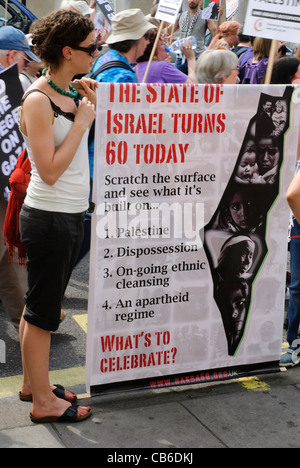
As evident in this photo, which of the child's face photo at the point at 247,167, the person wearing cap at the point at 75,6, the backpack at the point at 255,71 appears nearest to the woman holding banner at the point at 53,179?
the child's face photo at the point at 247,167

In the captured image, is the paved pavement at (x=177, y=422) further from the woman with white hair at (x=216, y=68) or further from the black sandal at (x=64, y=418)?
the woman with white hair at (x=216, y=68)

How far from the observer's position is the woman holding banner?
3.03 meters

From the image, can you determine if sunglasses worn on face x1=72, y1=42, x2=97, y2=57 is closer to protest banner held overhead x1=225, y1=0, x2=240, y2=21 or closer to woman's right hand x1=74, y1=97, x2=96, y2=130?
woman's right hand x1=74, y1=97, x2=96, y2=130

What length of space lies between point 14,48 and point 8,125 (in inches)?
24.5

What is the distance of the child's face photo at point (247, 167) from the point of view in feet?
11.9

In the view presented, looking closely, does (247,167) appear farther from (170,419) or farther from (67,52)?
(170,419)

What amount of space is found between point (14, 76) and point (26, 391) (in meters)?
1.99

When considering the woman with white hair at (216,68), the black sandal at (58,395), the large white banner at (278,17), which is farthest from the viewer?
the woman with white hair at (216,68)

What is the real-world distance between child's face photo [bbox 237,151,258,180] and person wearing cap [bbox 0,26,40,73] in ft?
5.74

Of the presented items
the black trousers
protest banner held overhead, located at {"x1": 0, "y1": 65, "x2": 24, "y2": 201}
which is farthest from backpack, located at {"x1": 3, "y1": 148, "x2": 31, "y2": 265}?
protest banner held overhead, located at {"x1": 0, "y1": 65, "x2": 24, "y2": 201}

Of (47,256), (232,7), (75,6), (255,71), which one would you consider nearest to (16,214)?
(47,256)

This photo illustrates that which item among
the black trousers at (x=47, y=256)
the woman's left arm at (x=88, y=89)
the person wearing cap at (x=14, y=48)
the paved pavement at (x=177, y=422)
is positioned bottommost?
the paved pavement at (x=177, y=422)

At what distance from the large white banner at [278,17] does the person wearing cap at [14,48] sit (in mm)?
1549

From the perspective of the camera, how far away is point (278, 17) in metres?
3.84
